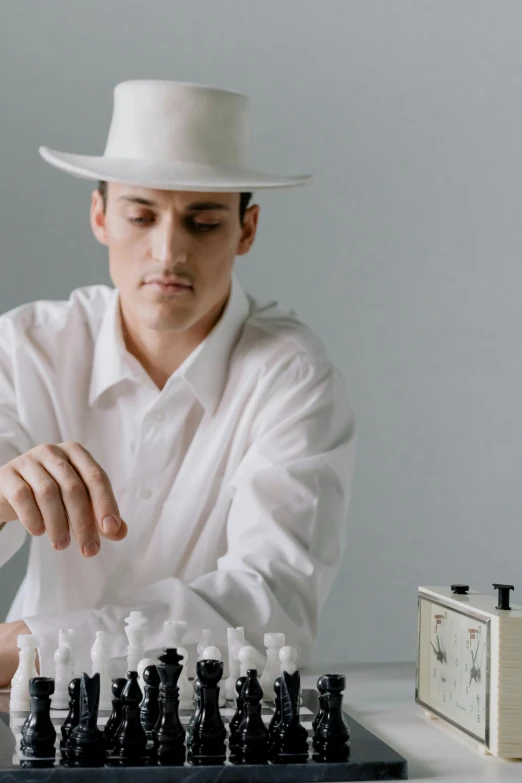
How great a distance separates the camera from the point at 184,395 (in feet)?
6.68

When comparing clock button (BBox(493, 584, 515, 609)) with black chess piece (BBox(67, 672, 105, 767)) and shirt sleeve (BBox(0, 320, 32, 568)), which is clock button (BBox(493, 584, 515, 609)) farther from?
shirt sleeve (BBox(0, 320, 32, 568))

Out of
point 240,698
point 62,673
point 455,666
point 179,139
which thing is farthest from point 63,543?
point 179,139

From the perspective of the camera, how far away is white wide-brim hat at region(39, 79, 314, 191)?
1888 millimetres

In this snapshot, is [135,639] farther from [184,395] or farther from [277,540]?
[184,395]

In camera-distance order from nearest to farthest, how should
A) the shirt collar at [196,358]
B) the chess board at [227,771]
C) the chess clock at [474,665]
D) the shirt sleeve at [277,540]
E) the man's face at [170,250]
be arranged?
the chess board at [227,771] < the chess clock at [474,665] < the shirt sleeve at [277,540] < the man's face at [170,250] < the shirt collar at [196,358]

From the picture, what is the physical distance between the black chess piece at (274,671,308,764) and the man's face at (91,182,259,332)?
877 millimetres

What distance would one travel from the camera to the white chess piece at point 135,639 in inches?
55.2

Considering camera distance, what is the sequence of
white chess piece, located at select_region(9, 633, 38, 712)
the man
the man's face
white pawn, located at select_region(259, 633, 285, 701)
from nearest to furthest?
1. white chess piece, located at select_region(9, 633, 38, 712)
2. white pawn, located at select_region(259, 633, 285, 701)
3. the man
4. the man's face

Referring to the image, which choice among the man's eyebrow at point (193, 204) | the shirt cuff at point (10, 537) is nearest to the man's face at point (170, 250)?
the man's eyebrow at point (193, 204)

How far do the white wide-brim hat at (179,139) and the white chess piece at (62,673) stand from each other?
0.80 metres

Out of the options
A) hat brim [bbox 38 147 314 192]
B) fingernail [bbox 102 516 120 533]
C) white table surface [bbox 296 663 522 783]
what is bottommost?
white table surface [bbox 296 663 522 783]

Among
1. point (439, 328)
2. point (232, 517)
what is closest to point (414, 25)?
point (439, 328)

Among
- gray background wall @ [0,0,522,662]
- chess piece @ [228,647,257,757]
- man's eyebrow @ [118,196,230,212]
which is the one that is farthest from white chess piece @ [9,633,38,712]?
gray background wall @ [0,0,522,662]

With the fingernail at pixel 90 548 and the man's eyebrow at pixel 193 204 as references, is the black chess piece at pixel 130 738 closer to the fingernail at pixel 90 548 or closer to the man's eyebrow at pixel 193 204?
the fingernail at pixel 90 548
